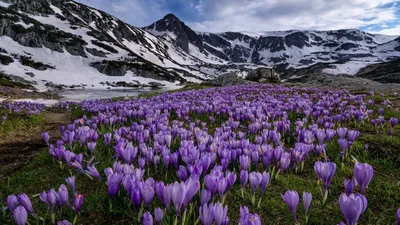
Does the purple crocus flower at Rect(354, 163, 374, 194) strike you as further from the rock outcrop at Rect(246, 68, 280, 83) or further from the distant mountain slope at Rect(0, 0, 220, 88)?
the distant mountain slope at Rect(0, 0, 220, 88)

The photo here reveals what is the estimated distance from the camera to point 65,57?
137500 mm

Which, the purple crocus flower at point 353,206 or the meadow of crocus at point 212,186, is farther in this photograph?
the meadow of crocus at point 212,186

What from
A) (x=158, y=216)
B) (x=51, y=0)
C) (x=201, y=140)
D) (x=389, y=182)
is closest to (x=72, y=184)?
(x=158, y=216)

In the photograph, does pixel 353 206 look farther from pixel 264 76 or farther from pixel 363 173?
pixel 264 76

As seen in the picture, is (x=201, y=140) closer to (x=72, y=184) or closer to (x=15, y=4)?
(x=72, y=184)

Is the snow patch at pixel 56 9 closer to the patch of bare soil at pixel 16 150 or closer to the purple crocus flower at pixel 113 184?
the patch of bare soil at pixel 16 150

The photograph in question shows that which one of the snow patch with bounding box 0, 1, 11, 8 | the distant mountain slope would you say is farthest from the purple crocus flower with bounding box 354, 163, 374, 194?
the snow patch with bounding box 0, 1, 11, 8

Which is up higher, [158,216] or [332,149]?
[158,216]

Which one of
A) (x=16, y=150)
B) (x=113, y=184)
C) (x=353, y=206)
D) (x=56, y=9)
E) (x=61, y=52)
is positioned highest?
(x=56, y=9)

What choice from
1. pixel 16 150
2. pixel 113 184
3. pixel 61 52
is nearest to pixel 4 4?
pixel 61 52

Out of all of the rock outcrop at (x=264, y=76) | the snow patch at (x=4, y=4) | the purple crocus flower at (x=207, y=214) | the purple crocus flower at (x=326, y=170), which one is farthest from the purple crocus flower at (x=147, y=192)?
the snow patch at (x=4, y=4)

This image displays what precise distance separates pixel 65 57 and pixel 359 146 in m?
153

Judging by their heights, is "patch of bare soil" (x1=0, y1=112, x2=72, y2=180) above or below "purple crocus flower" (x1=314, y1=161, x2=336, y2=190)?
below

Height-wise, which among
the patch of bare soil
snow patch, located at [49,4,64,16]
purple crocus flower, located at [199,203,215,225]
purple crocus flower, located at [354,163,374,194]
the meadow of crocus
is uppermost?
snow patch, located at [49,4,64,16]
